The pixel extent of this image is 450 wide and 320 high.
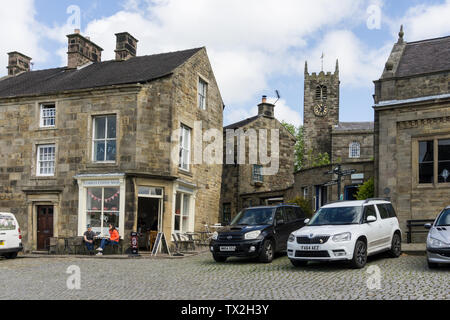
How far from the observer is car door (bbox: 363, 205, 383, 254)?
47.3 ft

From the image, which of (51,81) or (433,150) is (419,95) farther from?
(51,81)

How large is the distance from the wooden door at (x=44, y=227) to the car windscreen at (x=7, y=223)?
13.5ft

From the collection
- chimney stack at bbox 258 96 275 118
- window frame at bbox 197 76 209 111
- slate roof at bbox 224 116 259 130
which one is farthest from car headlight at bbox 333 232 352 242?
chimney stack at bbox 258 96 275 118

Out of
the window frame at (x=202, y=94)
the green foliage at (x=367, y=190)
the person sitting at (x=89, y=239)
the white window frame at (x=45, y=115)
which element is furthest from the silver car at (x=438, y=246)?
the white window frame at (x=45, y=115)

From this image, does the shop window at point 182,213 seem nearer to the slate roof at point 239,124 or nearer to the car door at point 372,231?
the slate roof at point 239,124

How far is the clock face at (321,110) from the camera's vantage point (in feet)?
225

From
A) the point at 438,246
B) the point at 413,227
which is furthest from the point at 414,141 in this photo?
the point at 438,246

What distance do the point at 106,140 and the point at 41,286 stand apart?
12.2 metres

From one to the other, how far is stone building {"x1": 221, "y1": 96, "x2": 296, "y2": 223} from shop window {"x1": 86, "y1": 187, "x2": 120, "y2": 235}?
12.2m

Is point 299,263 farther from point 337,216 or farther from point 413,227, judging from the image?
point 413,227

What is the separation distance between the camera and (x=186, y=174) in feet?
84.8

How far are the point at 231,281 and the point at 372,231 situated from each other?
446 cm

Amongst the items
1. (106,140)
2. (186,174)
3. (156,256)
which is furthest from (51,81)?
(156,256)

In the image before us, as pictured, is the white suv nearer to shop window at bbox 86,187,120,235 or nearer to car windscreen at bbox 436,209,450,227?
car windscreen at bbox 436,209,450,227
